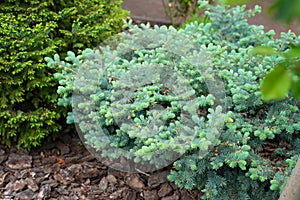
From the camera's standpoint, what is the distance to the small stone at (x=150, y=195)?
2.37m

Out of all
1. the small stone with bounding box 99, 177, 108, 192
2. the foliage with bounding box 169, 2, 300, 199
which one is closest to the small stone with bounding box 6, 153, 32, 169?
the small stone with bounding box 99, 177, 108, 192

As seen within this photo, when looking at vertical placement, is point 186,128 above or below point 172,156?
above

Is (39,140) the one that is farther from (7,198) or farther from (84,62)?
(84,62)

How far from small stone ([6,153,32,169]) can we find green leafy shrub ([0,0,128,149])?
0.26ft

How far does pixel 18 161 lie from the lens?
2598 millimetres

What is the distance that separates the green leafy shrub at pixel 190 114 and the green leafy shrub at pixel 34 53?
0.21 meters

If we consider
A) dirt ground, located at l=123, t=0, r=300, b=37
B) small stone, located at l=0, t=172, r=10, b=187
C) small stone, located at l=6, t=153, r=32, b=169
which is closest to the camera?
small stone, located at l=0, t=172, r=10, b=187

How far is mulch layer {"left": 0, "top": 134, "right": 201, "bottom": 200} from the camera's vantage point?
2383 mm

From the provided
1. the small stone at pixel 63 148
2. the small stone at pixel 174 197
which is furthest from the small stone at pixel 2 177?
the small stone at pixel 174 197

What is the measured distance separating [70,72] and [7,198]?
78 cm

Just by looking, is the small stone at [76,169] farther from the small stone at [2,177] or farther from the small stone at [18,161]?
the small stone at [2,177]

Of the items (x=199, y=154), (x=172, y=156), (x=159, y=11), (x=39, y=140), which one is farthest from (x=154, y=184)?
(x=159, y=11)

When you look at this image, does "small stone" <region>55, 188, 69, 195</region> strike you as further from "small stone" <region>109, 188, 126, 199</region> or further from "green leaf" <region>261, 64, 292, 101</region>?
"green leaf" <region>261, 64, 292, 101</region>

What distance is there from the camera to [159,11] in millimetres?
4641
